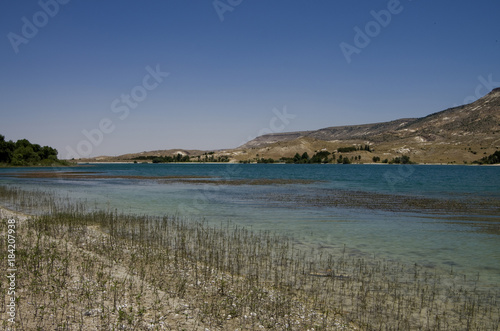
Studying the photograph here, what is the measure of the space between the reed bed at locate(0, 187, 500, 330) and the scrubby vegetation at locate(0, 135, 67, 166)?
14485cm

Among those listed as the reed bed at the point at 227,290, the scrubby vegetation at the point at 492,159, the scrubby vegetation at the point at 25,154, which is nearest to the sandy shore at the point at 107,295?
the reed bed at the point at 227,290

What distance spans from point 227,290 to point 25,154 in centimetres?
15994

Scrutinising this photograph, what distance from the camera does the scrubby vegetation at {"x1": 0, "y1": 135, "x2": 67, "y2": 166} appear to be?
13900 centimetres

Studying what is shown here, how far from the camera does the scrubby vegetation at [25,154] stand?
139000 millimetres

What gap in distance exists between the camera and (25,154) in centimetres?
14550

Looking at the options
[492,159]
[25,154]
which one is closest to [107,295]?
[25,154]

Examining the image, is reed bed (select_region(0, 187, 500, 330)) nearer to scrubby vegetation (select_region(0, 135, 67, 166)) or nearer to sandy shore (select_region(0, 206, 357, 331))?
sandy shore (select_region(0, 206, 357, 331))

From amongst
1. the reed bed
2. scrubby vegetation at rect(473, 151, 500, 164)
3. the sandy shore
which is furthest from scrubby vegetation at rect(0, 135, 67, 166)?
scrubby vegetation at rect(473, 151, 500, 164)

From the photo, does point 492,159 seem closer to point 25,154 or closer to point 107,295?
point 25,154

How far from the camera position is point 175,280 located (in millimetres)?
11984

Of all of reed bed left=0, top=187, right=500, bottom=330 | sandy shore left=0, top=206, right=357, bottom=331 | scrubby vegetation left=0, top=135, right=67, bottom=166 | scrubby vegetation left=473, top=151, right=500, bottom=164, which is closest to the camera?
sandy shore left=0, top=206, right=357, bottom=331

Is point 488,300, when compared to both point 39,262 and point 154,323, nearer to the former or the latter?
point 154,323

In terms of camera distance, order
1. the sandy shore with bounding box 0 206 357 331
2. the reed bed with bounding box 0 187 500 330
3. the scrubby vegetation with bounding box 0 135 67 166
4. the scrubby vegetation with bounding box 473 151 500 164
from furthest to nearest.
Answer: the scrubby vegetation with bounding box 473 151 500 164
the scrubby vegetation with bounding box 0 135 67 166
the reed bed with bounding box 0 187 500 330
the sandy shore with bounding box 0 206 357 331

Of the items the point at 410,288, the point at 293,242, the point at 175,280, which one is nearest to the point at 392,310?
the point at 410,288
